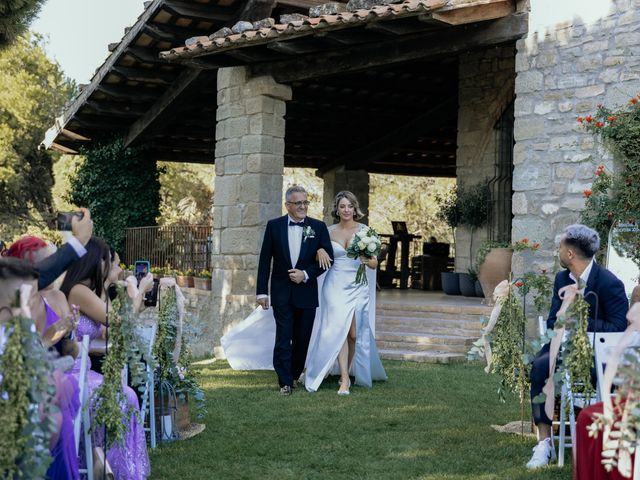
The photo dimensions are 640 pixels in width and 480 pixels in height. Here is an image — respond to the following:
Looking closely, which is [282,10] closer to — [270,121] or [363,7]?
[270,121]

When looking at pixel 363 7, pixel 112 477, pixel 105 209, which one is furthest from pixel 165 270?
pixel 112 477

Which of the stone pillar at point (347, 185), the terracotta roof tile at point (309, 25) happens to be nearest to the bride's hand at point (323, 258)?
the terracotta roof tile at point (309, 25)

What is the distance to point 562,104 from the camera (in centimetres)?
854

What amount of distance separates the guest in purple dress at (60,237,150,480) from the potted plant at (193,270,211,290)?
790 cm

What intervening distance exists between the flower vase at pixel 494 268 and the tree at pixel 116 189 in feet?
26.0

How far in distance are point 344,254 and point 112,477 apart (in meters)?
3.81

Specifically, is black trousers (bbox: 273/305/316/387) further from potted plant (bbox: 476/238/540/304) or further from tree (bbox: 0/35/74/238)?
tree (bbox: 0/35/74/238)

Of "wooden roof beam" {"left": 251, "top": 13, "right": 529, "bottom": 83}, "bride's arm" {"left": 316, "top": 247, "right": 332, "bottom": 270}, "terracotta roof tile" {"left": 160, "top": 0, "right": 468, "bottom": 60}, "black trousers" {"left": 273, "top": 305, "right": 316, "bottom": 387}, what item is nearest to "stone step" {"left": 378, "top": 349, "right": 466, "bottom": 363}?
"black trousers" {"left": 273, "top": 305, "right": 316, "bottom": 387}

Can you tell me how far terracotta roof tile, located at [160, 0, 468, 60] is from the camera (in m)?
8.22

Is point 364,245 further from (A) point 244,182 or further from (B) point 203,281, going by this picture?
(B) point 203,281

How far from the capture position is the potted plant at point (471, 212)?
512 inches

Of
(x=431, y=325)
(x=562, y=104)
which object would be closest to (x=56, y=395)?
(x=562, y=104)

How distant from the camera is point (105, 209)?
16.6 m

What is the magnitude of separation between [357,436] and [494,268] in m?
5.02
